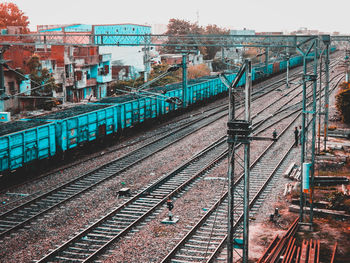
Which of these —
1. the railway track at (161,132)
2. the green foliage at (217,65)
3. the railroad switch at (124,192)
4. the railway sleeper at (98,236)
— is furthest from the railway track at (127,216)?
the green foliage at (217,65)

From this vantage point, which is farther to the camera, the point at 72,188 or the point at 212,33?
the point at 212,33

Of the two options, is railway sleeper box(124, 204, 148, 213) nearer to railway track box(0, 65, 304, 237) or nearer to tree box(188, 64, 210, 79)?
railway track box(0, 65, 304, 237)

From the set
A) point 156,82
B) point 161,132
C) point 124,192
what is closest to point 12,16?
point 156,82

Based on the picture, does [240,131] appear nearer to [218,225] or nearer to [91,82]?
[218,225]

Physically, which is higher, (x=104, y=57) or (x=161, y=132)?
(x=104, y=57)

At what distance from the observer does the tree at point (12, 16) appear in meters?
66.0

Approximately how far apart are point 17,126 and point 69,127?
8.46ft

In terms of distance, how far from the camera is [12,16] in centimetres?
6706

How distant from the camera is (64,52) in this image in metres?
47.8

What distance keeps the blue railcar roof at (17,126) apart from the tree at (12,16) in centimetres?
4591

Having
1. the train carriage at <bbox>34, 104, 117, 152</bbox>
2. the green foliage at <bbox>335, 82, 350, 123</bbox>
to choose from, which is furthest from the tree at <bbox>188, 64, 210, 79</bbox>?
the train carriage at <bbox>34, 104, 117, 152</bbox>

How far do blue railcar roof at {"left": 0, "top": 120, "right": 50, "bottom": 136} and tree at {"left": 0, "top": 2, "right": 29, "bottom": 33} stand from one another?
4591 cm

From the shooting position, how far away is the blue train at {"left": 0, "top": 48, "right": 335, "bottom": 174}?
2008 cm

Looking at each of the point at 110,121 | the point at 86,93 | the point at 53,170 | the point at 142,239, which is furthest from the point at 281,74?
the point at 142,239
